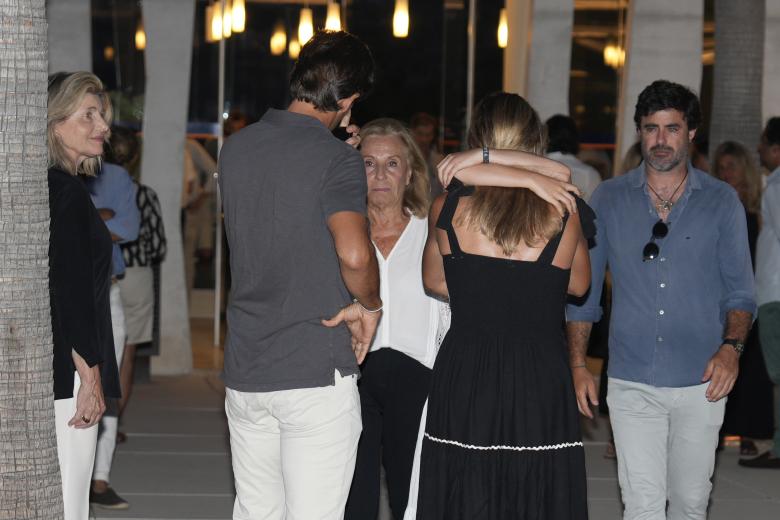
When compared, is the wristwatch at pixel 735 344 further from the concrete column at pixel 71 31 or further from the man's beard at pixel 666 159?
the concrete column at pixel 71 31

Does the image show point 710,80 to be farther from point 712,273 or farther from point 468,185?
point 468,185

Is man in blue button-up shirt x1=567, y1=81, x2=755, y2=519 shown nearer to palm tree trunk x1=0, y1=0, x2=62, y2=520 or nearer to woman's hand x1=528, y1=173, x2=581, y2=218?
woman's hand x1=528, y1=173, x2=581, y2=218

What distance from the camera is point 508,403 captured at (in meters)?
4.30

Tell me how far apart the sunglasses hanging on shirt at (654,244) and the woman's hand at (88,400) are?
2162mm

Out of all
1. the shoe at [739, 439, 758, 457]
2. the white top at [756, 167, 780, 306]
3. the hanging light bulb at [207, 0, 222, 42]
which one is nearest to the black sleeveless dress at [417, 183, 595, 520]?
the white top at [756, 167, 780, 306]

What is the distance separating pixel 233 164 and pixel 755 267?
5074 mm

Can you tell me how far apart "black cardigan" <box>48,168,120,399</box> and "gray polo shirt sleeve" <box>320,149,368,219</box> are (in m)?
0.95

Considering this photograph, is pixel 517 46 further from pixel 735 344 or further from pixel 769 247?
pixel 735 344

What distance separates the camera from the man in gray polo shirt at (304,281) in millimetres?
4051

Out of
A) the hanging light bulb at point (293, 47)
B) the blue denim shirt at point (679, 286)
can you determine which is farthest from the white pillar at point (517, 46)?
the blue denim shirt at point (679, 286)

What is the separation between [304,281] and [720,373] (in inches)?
72.6

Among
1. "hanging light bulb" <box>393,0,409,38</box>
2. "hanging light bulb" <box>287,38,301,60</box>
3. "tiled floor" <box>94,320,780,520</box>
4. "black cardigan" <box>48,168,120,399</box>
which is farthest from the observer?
"hanging light bulb" <box>393,0,409,38</box>

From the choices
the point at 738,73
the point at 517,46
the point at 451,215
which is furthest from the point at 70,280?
the point at 517,46

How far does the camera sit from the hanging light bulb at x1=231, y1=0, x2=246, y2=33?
1273cm
